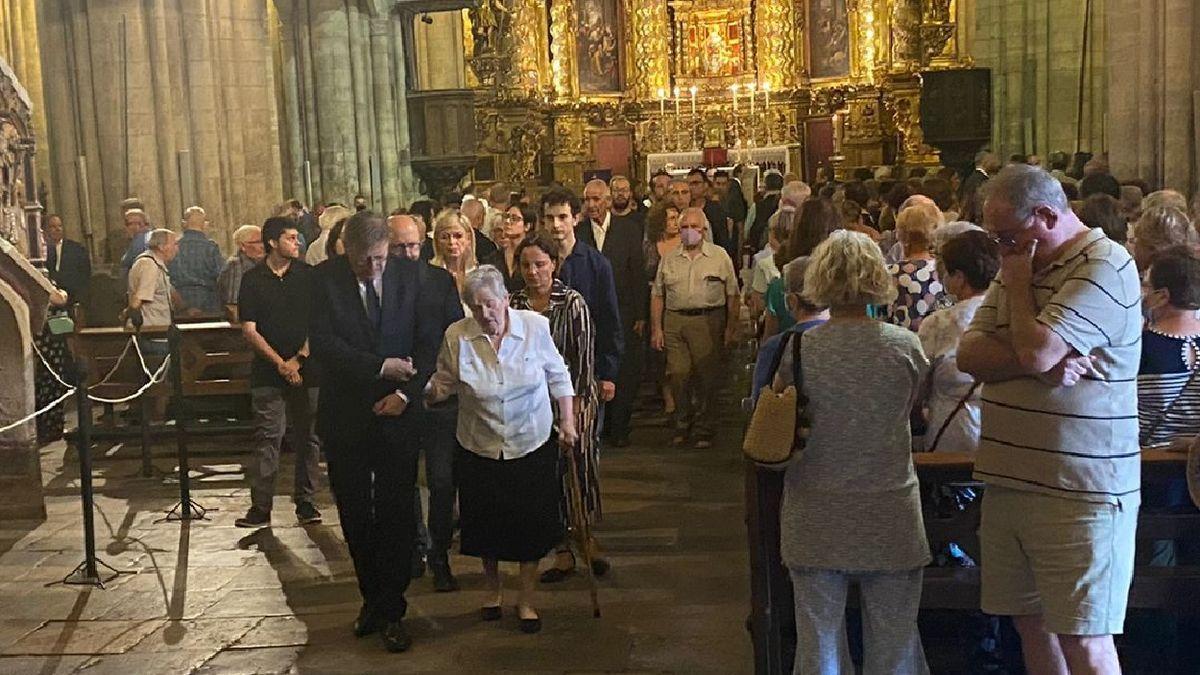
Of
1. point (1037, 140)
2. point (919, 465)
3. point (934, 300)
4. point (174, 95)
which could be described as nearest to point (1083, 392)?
point (919, 465)

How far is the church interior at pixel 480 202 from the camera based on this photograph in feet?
20.6

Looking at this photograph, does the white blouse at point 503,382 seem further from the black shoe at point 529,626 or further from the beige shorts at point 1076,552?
the beige shorts at point 1076,552

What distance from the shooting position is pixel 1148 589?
4.95 metres

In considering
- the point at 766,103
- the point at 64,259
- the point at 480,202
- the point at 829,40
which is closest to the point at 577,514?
the point at 480,202

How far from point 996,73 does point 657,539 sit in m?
15.5

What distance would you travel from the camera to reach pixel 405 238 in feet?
24.9

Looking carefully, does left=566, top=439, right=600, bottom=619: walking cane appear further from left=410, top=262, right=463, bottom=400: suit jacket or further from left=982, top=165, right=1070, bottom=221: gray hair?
left=982, top=165, right=1070, bottom=221: gray hair

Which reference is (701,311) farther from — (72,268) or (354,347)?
(72,268)

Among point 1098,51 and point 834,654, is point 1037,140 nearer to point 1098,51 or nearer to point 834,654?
point 1098,51

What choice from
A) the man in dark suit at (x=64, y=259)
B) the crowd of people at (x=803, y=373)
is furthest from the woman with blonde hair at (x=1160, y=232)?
the man in dark suit at (x=64, y=259)

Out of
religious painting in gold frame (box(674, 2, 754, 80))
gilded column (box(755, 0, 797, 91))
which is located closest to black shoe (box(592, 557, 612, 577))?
gilded column (box(755, 0, 797, 91))

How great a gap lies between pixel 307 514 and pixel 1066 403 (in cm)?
584

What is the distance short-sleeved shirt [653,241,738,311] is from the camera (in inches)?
417

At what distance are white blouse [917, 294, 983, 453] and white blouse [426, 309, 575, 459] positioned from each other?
1.68m
